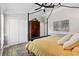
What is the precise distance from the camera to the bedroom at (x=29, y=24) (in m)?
1.68

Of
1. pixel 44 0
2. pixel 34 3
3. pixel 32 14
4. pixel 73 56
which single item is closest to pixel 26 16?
pixel 32 14

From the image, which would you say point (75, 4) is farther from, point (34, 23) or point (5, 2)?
point (5, 2)

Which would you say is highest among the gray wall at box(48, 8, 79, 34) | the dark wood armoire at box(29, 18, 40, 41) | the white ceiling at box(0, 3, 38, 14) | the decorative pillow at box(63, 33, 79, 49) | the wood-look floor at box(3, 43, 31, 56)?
the white ceiling at box(0, 3, 38, 14)

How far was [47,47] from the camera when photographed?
167 cm

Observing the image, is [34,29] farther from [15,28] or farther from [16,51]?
[16,51]

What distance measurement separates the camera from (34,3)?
171 cm

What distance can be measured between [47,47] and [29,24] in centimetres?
35

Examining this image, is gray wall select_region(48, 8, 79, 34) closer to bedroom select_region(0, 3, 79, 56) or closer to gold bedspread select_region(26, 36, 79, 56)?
bedroom select_region(0, 3, 79, 56)

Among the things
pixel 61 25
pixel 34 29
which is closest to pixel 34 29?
pixel 34 29

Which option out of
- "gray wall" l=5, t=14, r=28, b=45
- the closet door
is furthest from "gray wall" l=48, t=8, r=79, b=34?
"gray wall" l=5, t=14, r=28, b=45

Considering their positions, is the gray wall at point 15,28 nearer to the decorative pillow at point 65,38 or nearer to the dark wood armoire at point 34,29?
the dark wood armoire at point 34,29

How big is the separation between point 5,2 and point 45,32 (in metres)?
0.60

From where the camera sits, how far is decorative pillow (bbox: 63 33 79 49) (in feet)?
5.37

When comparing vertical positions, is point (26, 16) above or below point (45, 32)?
above
